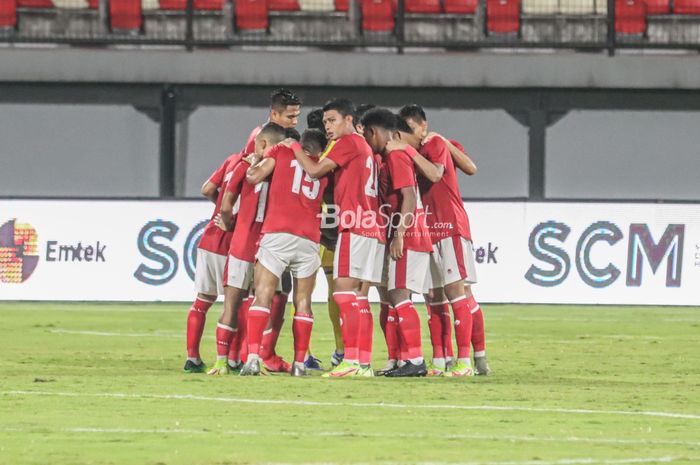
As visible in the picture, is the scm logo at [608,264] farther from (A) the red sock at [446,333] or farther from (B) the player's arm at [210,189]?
(B) the player's arm at [210,189]

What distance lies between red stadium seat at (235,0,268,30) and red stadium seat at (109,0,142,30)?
1.64 m

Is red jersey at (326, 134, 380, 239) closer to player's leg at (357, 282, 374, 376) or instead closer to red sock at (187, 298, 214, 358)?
player's leg at (357, 282, 374, 376)

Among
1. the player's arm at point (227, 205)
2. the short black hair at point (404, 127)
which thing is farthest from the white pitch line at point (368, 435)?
the short black hair at point (404, 127)

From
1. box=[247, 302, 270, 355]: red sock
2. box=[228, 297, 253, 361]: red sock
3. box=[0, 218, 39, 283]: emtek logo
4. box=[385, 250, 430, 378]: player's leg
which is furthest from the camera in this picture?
box=[0, 218, 39, 283]: emtek logo

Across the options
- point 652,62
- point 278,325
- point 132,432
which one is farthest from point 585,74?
point 132,432

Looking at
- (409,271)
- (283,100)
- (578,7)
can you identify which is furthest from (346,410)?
(578,7)

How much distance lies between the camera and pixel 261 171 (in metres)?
10.9

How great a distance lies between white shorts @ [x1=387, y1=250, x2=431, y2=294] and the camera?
11.0 metres

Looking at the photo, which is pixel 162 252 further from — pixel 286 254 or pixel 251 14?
pixel 286 254

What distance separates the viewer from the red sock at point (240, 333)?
11.6 metres

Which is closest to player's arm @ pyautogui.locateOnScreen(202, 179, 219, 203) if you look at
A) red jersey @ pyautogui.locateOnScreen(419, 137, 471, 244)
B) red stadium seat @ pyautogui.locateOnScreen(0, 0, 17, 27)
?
red jersey @ pyautogui.locateOnScreen(419, 137, 471, 244)

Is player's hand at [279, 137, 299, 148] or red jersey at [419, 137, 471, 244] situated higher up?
player's hand at [279, 137, 299, 148]

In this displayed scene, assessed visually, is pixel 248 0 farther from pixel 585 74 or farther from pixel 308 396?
pixel 308 396

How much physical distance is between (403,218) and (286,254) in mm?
859
